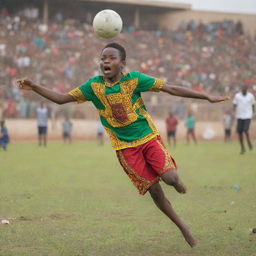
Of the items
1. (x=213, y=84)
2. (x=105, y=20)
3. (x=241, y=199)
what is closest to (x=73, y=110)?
(x=213, y=84)

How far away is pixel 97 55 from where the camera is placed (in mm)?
34500

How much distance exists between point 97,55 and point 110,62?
28853 mm

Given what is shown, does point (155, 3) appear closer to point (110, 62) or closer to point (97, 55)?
point (97, 55)

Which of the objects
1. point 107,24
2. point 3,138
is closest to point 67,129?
point 3,138

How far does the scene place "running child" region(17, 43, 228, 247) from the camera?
588cm

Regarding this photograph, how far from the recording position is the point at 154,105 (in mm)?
30734

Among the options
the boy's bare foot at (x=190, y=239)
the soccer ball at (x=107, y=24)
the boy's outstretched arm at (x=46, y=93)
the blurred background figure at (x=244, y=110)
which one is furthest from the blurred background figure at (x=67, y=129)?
the boy's bare foot at (x=190, y=239)

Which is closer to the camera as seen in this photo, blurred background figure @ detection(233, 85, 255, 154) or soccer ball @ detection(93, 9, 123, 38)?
soccer ball @ detection(93, 9, 123, 38)

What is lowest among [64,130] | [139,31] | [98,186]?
[64,130]

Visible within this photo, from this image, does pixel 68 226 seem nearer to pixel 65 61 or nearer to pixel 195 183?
pixel 195 183

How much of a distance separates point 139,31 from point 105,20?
106 feet

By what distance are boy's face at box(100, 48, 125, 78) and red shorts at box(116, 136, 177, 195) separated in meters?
0.76

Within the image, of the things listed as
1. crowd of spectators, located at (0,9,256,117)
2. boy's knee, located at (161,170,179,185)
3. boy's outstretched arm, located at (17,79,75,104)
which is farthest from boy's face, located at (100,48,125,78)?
crowd of spectators, located at (0,9,256,117)

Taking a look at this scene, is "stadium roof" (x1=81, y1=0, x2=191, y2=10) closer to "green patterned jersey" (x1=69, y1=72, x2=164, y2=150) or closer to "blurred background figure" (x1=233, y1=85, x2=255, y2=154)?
"blurred background figure" (x1=233, y1=85, x2=255, y2=154)
